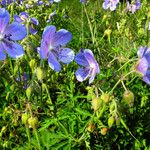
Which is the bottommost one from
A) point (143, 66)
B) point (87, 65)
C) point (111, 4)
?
point (111, 4)

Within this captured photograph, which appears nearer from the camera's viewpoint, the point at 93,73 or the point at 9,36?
the point at 9,36

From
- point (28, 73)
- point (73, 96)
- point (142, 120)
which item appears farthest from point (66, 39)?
point (142, 120)

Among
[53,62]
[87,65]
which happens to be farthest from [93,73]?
[53,62]

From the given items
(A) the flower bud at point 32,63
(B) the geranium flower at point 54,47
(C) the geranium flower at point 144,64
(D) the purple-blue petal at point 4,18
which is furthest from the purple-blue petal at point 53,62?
(C) the geranium flower at point 144,64

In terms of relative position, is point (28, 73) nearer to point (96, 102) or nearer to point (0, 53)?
point (0, 53)

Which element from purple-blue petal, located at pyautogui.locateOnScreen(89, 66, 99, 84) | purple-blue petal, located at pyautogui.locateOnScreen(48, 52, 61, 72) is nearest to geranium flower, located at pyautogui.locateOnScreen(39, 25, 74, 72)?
purple-blue petal, located at pyautogui.locateOnScreen(48, 52, 61, 72)

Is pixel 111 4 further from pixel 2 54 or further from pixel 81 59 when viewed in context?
pixel 2 54

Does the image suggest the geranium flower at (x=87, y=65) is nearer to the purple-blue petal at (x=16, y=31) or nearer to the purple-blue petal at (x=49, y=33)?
the purple-blue petal at (x=49, y=33)
